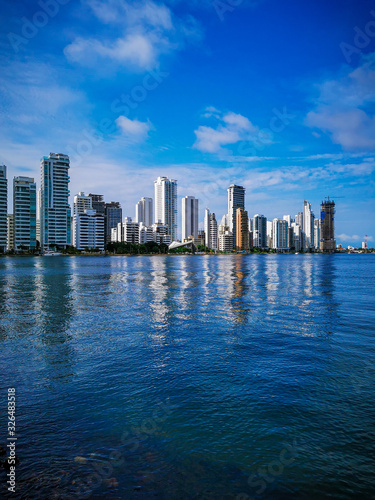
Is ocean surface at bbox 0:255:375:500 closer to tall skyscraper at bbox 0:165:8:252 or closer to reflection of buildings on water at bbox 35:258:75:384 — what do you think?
reflection of buildings on water at bbox 35:258:75:384

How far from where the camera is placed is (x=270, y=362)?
16.3 m

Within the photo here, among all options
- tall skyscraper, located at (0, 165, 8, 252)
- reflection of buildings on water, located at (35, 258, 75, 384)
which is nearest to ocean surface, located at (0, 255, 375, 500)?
reflection of buildings on water, located at (35, 258, 75, 384)

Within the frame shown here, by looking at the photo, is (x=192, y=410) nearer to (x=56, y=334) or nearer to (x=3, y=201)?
(x=56, y=334)

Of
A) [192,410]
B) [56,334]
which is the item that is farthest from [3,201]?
[192,410]

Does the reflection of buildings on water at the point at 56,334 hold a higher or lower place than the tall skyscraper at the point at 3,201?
lower

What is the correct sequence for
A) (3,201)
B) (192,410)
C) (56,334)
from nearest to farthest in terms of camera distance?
1. (192,410)
2. (56,334)
3. (3,201)

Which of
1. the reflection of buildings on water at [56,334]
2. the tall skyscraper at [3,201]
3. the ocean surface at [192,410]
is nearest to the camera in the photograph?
the ocean surface at [192,410]

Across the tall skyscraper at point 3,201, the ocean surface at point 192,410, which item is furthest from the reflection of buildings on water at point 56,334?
the tall skyscraper at point 3,201

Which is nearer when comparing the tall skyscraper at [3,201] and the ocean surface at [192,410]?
the ocean surface at [192,410]

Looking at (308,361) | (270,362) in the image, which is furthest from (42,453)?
(308,361)

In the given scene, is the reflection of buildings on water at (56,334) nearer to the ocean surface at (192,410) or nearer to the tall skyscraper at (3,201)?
the ocean surface at (192,410)

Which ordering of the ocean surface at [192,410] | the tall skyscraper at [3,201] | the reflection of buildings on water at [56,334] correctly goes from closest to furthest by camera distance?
the ocean surface at [192,410] → the reflection of buildings on water at [56,334] → the tall skyscraper at [3,201]

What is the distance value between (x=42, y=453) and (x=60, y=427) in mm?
1336

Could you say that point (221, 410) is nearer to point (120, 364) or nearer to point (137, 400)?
point (137, 400)
